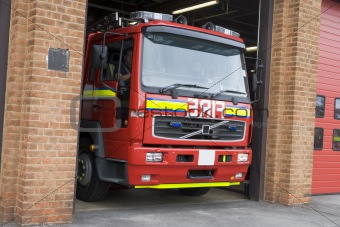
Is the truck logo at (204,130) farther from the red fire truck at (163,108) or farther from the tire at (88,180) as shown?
the tire at (88,180)

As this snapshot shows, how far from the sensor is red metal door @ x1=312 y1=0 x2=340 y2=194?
32.7 ft

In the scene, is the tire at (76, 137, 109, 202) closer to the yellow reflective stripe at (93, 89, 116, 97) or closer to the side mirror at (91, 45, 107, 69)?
the yellow reflective stripe at (93, 89, 116, 97)

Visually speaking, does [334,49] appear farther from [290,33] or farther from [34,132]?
[34,132]

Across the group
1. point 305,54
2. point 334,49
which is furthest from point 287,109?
point 334,49

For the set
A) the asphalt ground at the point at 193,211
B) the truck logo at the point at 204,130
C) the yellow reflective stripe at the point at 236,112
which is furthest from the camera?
the yellow reflective stripe at the point at 236,112

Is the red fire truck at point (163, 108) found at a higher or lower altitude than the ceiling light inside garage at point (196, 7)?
lower

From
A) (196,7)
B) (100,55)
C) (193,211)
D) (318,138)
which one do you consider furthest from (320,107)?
(100,55)

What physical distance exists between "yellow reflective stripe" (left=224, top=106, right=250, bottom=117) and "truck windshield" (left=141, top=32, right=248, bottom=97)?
0.84 ft

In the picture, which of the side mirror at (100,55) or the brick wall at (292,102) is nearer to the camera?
the side mirror at (100,55)

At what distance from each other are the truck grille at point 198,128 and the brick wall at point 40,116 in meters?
1.39

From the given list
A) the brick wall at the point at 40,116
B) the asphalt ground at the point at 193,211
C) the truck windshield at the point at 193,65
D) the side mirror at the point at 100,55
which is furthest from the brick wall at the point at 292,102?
the brick wall at the point at 40,116

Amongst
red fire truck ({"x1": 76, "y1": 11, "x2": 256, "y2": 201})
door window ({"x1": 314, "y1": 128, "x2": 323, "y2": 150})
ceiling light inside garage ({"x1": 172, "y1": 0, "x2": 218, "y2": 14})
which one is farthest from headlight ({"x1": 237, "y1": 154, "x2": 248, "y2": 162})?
ceiling light inside garage ({"x1": 172, "y1": 0, "x2": 218, "y2": 14})

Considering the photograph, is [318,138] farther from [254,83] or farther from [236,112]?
[236,112]

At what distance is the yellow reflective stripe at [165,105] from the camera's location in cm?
664
